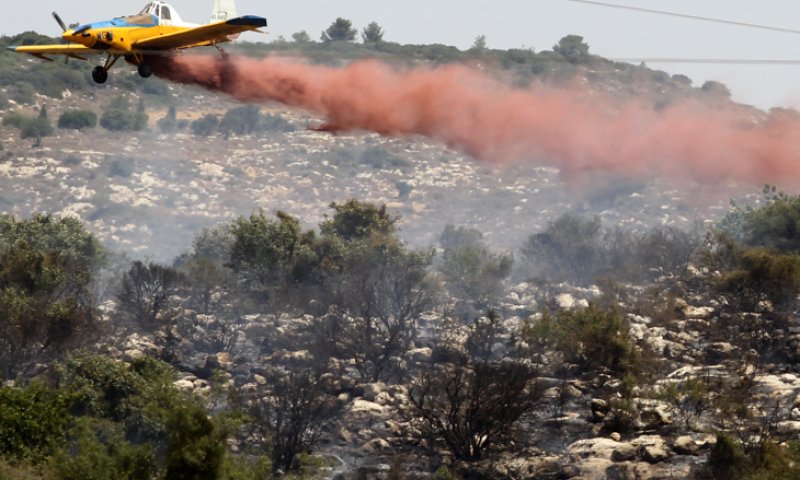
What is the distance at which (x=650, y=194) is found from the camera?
6142 inches

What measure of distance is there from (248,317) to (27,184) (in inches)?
2491

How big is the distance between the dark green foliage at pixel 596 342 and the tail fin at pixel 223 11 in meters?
19.1

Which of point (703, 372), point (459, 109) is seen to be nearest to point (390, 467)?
point (703, 372)

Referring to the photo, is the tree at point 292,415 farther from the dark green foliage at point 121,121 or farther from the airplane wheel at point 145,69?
the dark green foliage at point 121,121

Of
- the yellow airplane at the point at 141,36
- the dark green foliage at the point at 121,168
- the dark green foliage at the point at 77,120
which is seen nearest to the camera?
the yellow airplane at the point at 141,36

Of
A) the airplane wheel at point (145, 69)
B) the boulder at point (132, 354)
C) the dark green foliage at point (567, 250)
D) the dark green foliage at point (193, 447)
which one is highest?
the airplane wheel at point (145, 69)

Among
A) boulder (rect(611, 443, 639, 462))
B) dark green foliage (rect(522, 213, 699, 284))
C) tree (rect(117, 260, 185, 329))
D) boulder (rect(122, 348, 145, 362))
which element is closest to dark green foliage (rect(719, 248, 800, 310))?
boulder (rect(611, 443, 639, 462))

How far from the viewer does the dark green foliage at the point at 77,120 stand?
500 ft

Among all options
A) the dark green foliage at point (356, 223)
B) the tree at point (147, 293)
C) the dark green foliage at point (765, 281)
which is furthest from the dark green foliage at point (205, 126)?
the dark green foliage at point (765, 281)

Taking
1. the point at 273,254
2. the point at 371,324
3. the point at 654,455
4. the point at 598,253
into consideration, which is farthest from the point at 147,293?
the point at 598,253

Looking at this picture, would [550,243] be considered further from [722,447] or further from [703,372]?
[722,447]

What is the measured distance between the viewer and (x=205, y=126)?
532 ft

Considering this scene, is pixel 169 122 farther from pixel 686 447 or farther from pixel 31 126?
pixel 686 447

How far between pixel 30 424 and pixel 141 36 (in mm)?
14133
